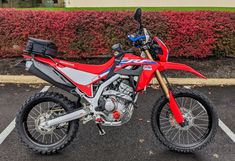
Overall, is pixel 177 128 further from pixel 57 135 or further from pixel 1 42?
pixel 1 42

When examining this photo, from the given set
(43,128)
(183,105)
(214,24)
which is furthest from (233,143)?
(214,24)

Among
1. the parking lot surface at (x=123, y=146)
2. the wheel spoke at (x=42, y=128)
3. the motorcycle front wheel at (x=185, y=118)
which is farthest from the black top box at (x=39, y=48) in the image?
the motorcycle front wheel at (x=185, y=118)

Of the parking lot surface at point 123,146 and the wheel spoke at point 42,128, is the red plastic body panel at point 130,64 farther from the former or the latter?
the parking lot surface at point 123,146

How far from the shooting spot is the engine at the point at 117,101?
13.1 feet

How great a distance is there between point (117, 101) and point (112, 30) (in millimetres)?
3697

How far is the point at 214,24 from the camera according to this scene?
747 cm

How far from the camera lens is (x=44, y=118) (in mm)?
4121

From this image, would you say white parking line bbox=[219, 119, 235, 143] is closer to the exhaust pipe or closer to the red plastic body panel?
the red plastic body panel

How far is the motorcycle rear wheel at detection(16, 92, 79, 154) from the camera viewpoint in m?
4.04

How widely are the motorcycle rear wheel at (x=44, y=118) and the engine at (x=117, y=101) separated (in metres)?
0.40

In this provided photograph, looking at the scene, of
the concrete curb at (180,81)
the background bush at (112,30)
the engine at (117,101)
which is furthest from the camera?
the background bush at (112,30)

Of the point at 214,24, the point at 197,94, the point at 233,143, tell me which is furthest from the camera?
the point at 214,24

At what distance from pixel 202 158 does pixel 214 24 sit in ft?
13.7

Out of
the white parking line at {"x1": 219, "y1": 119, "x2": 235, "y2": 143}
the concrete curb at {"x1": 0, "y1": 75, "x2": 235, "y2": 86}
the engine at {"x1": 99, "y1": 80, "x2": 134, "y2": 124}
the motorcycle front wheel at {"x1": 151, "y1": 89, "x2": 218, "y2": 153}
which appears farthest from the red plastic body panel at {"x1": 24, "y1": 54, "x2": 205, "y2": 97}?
the concrete curb at {"x1": 0, "y1": 75, "x2": 235, "y2": 86}
